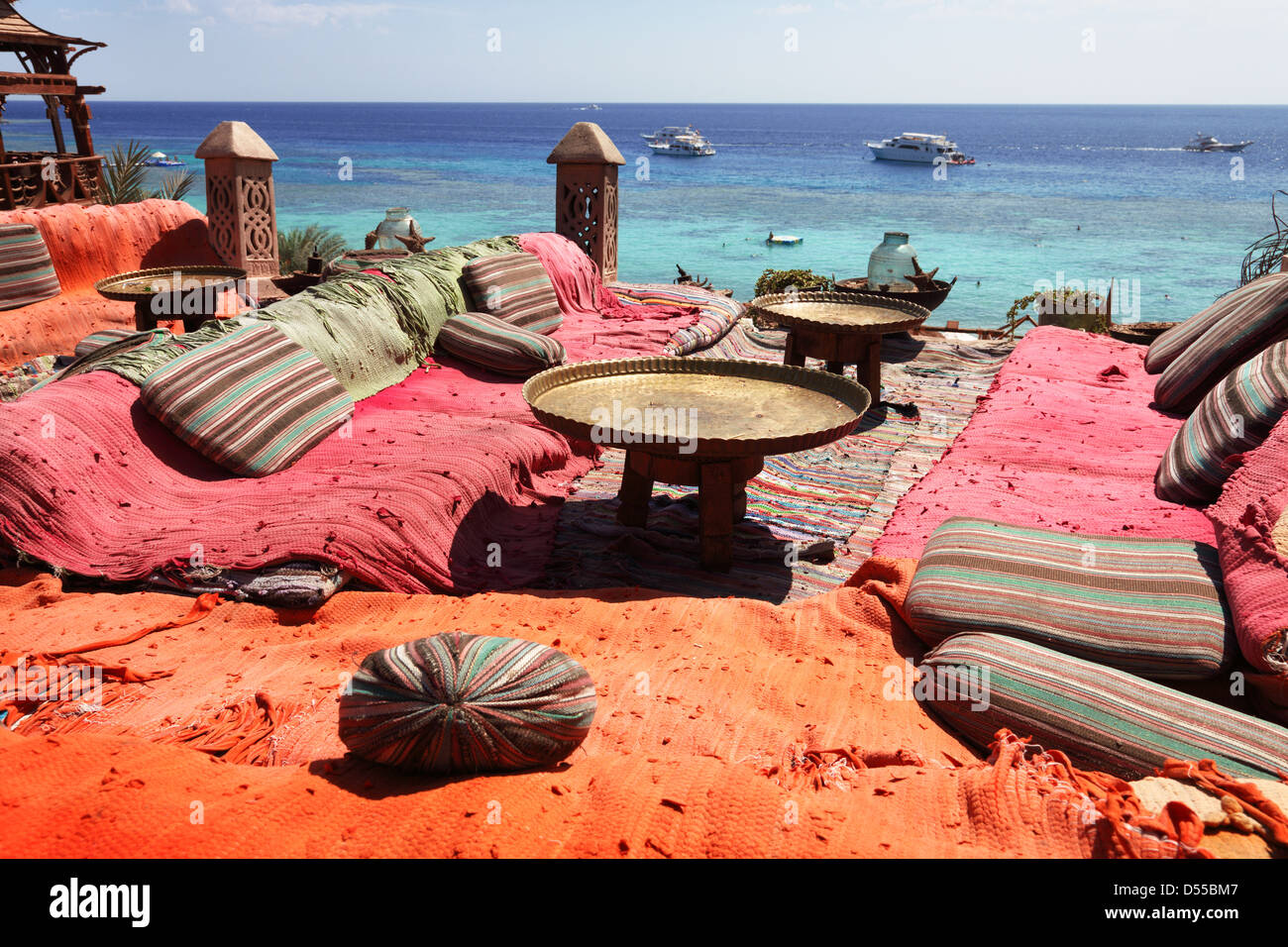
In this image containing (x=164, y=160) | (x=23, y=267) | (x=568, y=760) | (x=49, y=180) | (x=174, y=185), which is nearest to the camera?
(x=568, y=760)

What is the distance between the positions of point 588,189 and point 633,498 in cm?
579

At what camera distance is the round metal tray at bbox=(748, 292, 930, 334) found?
277 inches

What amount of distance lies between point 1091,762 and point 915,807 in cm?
77

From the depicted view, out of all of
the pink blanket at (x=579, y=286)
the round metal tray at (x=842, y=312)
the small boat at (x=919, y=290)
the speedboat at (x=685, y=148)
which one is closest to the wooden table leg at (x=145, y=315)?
the pink blanket at (x=579, y=286)

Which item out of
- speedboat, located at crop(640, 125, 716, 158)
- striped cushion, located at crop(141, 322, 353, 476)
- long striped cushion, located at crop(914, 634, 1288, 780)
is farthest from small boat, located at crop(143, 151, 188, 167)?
long striped cushion, located at crop(914, 634, 1288, 780)

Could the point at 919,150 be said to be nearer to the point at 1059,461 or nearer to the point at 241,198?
the point at 241,198

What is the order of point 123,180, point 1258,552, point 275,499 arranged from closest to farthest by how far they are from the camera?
point 1258,552 < point 275,499 < point 123,180

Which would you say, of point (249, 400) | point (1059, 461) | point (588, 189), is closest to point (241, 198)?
point (588, 189)

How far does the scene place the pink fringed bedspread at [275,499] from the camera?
12.8 feet

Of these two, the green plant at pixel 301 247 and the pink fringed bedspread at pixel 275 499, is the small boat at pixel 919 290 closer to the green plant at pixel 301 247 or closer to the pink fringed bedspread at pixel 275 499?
the pink fringed bedspread at pixel 275 499

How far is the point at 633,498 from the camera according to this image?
16.4 feet

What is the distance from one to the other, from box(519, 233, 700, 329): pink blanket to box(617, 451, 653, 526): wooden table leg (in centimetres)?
365

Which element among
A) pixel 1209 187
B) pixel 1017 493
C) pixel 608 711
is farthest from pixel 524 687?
pixel 1209 187
